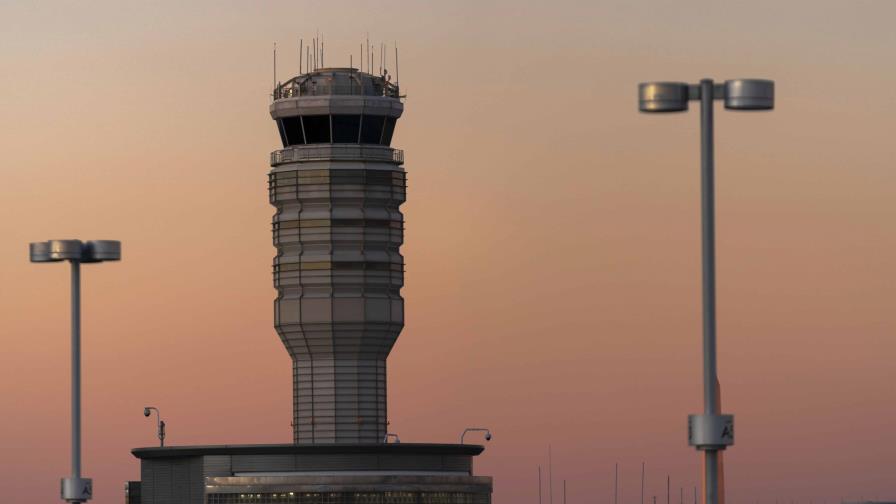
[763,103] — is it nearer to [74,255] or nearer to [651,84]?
[651,84]

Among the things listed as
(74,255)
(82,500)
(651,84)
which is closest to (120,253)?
(74,255)

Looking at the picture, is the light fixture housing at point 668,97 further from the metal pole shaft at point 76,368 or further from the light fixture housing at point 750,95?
the metal pole shaft at point 76,368

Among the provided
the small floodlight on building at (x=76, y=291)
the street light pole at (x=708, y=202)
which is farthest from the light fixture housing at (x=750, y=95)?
the small floodlight on building at (x=76, y=291)

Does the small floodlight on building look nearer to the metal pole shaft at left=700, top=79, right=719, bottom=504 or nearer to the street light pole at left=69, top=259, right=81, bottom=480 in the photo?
the street light pole at left=69, top=259, right=81, bottom=480

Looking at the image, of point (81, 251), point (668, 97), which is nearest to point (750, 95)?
point (668, 97)

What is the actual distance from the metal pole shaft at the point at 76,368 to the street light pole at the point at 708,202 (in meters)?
44.5

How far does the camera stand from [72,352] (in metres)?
140

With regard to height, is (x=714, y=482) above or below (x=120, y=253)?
below

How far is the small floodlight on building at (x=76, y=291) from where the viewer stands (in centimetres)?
13912

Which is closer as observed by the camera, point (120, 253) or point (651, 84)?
point (651, 84)

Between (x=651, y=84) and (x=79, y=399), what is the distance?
1884 inches

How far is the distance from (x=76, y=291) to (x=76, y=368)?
4139 millimetres

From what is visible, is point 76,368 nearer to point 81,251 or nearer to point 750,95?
point 81,251

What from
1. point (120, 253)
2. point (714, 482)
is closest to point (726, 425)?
point (714, 482)
